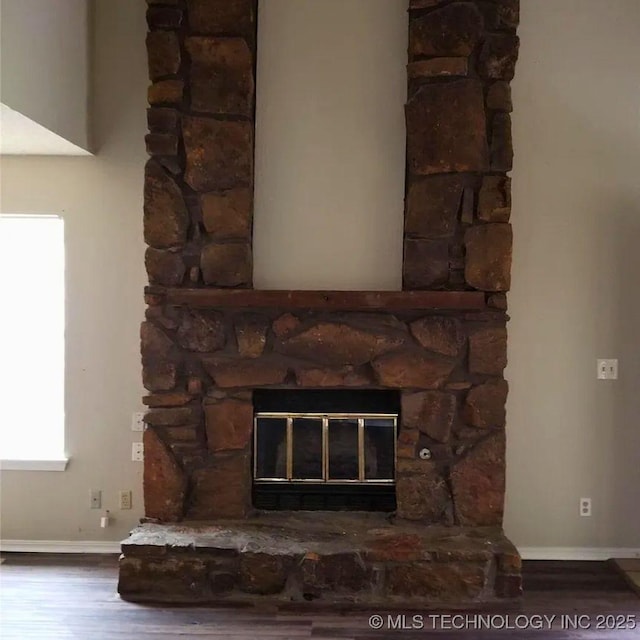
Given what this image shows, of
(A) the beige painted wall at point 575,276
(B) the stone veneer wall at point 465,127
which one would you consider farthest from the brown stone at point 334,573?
(B) the stone veneer wall at point 465,127

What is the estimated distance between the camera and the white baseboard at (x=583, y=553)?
3.39 metres

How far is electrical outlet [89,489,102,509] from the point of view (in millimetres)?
3438

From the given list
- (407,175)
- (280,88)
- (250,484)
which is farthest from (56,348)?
(407,175)

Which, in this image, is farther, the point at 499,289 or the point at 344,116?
the point at 344,116

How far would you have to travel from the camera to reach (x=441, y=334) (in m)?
3.10

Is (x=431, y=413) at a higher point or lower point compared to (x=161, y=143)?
lower

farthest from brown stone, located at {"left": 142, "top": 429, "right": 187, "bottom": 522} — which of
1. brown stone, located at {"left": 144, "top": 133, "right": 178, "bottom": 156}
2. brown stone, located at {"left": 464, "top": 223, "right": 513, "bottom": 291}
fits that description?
brown stone, located at {"left": 464, "top": 223, "right": 513, "bottom": 291}

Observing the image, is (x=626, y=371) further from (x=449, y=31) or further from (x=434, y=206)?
(x=449, y=31)

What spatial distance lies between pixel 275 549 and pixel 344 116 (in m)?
2.06

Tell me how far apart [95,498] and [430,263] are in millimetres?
2072

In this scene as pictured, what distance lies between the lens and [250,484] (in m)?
3.22

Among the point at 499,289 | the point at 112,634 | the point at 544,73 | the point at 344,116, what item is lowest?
the point at 112,634

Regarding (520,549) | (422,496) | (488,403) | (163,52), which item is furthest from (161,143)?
(520,549)

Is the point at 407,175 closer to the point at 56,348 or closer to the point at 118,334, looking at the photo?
the point at 118,334
